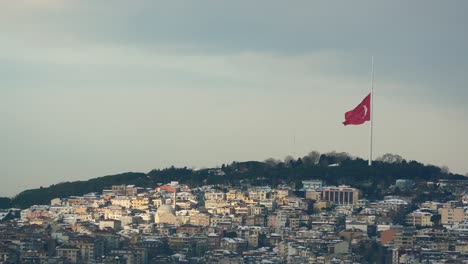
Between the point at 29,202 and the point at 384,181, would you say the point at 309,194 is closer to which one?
the point at 384,181

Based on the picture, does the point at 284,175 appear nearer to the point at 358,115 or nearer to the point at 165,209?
the point at 165,209

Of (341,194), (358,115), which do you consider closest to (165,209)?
(341,194)

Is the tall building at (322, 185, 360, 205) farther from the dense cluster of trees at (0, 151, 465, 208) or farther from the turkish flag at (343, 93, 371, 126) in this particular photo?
the turkish flag at (343, 93, 371, 126)

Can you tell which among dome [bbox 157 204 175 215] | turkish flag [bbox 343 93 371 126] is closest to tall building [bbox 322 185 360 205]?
turkish flag [bbox 343 93 371 126]

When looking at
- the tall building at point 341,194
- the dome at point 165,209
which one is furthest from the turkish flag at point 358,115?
the dome at point 165,209

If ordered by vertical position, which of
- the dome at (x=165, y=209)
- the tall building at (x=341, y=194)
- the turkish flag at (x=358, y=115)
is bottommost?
the dome at (x=165, y=209)

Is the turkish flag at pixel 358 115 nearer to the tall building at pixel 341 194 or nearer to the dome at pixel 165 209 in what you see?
the tall building at pixel 341 194

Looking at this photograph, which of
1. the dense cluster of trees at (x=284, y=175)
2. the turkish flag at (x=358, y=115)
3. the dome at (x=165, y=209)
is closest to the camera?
the turkish flag at (x=358, y=115)

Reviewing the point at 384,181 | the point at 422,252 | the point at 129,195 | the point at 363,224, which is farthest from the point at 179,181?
the point at 422,252
